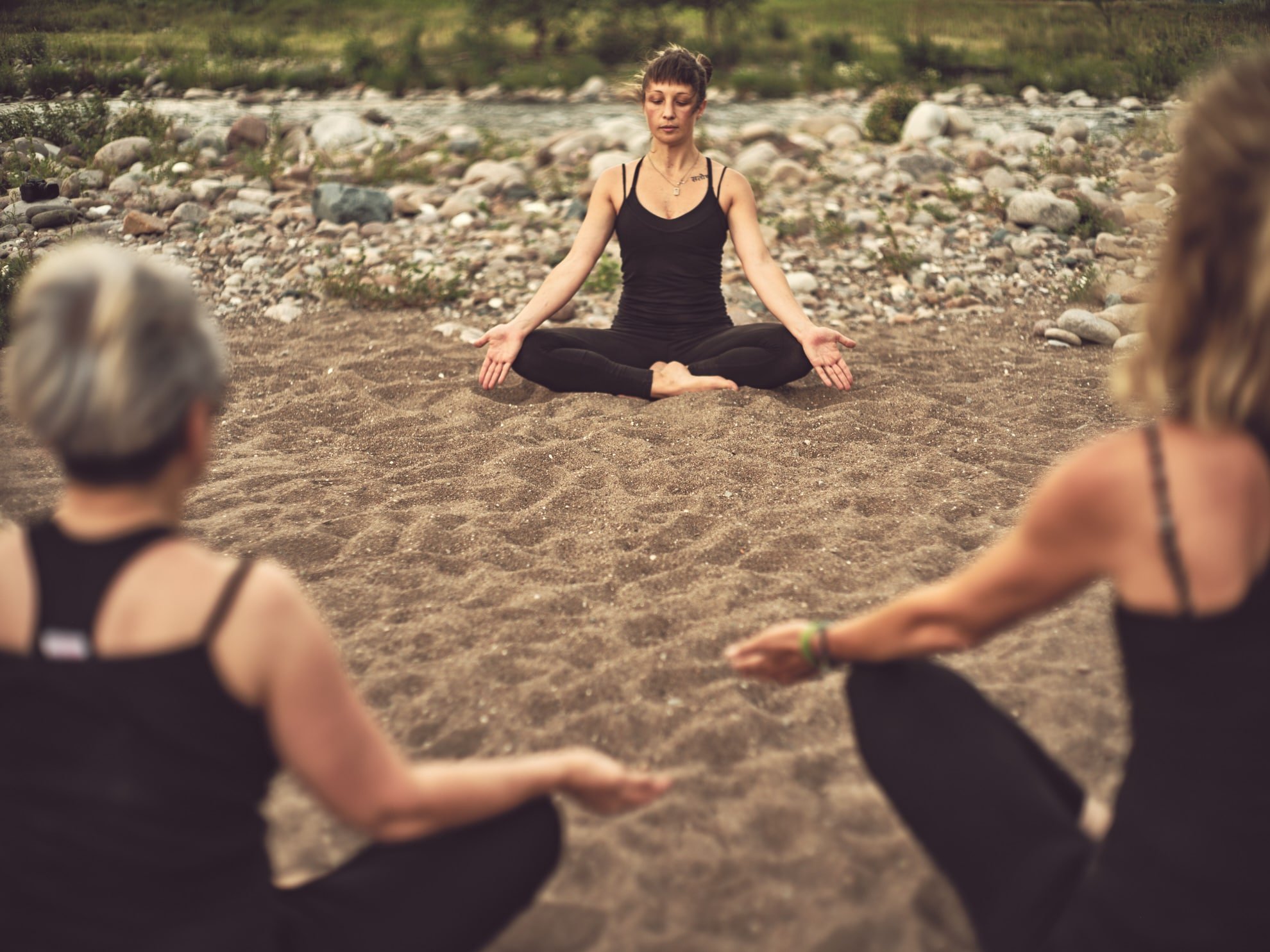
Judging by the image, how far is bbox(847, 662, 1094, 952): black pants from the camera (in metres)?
1.82

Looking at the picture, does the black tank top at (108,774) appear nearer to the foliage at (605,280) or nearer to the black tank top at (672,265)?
the black tank top at (672,265)

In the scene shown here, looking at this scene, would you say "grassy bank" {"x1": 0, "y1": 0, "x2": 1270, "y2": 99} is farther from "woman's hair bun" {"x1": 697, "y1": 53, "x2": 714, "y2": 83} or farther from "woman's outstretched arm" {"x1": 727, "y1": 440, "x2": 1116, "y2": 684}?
"woman's outstretched arm" {"x1": 727, "y1": 440, "x2": 1116, "y2": 684}

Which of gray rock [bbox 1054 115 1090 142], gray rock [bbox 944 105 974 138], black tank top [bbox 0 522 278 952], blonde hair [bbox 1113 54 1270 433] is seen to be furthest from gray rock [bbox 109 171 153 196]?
blonde hair [bbox 1113 54 1270 433]

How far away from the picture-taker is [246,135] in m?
11.5

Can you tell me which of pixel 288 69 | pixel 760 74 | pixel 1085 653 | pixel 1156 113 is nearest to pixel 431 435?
pixel 1085 653

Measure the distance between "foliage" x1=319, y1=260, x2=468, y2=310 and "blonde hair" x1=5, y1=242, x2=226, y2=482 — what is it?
5824 millimetres

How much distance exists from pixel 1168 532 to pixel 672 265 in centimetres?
419

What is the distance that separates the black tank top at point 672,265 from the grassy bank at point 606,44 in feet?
16.7

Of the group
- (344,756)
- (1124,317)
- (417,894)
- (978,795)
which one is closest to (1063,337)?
(1124,317)

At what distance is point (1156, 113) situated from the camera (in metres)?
11.8

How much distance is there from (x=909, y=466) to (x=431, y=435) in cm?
222

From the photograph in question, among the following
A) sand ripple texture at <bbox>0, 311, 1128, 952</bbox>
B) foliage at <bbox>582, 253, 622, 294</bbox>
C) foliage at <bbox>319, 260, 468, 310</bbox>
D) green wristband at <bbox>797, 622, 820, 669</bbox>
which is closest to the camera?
green wristband at <bbox>797, 622, 820, 669</bbox>

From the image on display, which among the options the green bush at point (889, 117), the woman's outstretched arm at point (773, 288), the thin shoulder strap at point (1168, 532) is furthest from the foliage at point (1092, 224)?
the thin shoulder strap at point (1168, 532)

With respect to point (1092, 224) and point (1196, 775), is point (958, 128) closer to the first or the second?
point (1092, 224)
